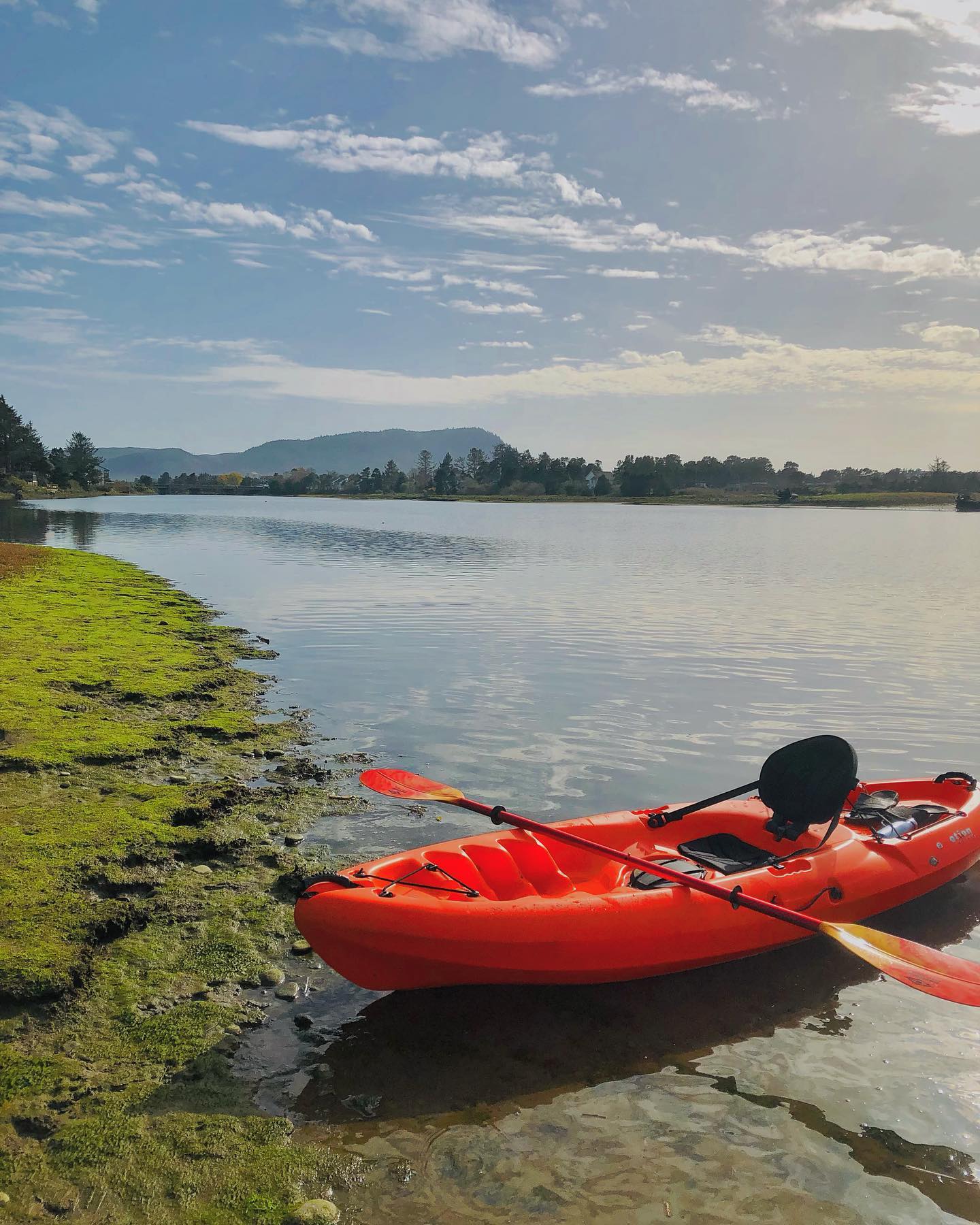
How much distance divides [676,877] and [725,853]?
1817mm

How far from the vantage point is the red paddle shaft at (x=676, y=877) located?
5.83 meters

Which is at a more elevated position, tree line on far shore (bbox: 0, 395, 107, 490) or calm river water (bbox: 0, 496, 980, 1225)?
tree line on far shore (bbox: 0, 395, 107, 490)

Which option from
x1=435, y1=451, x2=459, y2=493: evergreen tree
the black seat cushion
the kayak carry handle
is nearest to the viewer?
the black seat cushion

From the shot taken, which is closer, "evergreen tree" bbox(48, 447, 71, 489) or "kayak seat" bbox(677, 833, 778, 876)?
"kayak seat" bbox(677, 833, 778, 876)

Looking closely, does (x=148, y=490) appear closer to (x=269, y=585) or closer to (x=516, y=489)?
(x=516, y=489)

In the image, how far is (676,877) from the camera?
241 inches

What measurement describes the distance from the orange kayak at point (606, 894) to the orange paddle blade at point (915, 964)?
0.77m

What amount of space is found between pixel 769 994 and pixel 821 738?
2343 mm

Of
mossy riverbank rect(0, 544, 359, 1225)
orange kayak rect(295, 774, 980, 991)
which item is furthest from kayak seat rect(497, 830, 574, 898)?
mossy riverbank rect(0, 544, 359, 1225)

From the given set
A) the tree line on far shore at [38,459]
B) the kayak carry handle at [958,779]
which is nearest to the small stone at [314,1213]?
the kayak carry handle at [958,779]

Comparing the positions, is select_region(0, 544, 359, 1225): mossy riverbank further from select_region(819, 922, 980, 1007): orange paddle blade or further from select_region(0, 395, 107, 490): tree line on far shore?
select_region(0, 395, 107, 490): tree line on far shore

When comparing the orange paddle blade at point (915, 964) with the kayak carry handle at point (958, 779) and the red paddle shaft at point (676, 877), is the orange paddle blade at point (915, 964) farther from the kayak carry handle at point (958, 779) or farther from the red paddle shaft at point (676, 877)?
the kayak carry handle at point (958, 779)

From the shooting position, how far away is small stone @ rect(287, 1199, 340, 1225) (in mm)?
3781

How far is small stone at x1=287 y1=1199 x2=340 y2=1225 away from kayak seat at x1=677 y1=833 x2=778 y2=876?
13.6 feet
